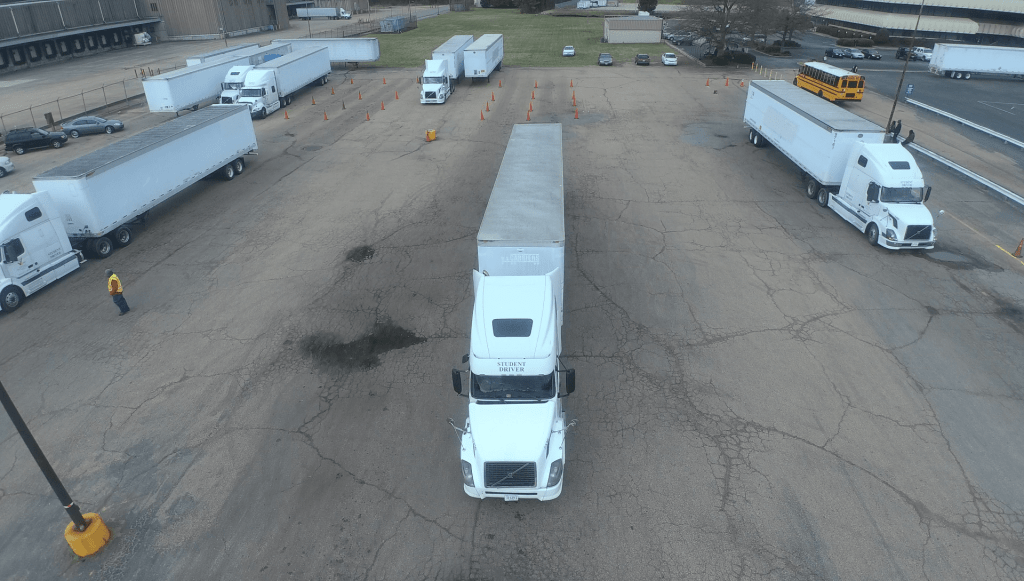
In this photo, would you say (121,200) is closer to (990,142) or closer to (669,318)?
(669,318)

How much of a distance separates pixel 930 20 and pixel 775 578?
90853 millimetres

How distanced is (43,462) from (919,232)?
23.9 meters

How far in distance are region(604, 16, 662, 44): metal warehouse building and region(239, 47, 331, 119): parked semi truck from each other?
39.5 m

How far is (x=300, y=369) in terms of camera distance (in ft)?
46.1

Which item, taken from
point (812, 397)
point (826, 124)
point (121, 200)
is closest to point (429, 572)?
point (812, 397)

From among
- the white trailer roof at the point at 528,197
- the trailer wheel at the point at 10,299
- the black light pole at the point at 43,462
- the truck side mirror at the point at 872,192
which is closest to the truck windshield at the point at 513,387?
the white trailer roof at the point at 528,197

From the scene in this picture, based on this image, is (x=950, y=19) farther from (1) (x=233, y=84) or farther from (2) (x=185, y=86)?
(2) (x=185, y=86)

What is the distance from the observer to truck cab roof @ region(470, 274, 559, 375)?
10031mm

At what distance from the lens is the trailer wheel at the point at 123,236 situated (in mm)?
20431

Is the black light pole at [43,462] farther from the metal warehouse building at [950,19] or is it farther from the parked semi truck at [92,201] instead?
the metal warehouse building at [950,19]

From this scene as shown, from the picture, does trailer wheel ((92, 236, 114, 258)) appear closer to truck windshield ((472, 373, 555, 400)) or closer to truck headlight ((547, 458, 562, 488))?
truck windshield ((472, 373, 555, 400))

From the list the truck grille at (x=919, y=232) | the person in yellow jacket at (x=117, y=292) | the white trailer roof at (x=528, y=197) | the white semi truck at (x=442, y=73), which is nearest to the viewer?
the white trailer roof at (x=528, y=197)

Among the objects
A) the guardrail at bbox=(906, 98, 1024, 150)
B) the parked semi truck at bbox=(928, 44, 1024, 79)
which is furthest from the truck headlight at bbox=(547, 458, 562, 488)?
the parked semi truck at bbox=(928, 44, 1024, 79)

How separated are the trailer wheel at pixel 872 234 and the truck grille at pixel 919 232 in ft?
3.05
